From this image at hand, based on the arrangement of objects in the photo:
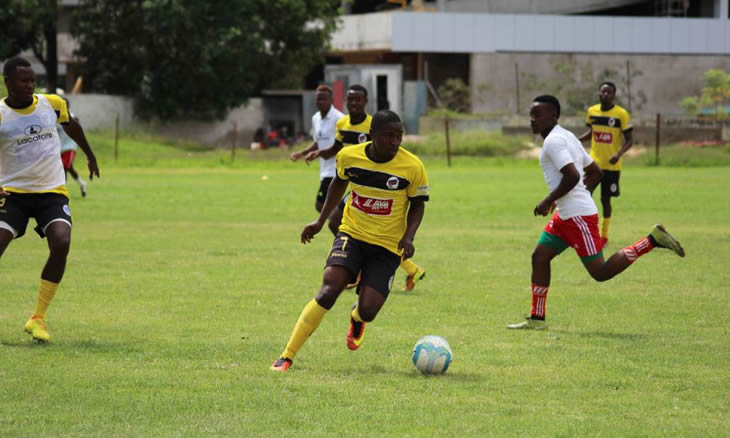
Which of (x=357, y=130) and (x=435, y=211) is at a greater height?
(x=357, y=130)

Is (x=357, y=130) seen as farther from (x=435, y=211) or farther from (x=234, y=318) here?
(x=435, y=211)

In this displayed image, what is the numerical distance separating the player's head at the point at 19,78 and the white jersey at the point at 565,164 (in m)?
4.42

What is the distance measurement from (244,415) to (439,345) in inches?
72.4

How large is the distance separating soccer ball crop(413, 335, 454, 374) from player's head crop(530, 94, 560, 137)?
106 inches

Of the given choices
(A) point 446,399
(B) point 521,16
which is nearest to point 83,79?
(B) point 521,16

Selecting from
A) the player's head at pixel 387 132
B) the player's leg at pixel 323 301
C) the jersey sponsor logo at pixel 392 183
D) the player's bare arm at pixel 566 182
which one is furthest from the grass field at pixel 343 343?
the player's head at pixel 387 132

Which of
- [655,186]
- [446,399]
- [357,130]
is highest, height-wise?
[357,130]

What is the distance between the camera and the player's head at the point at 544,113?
946 centimetres

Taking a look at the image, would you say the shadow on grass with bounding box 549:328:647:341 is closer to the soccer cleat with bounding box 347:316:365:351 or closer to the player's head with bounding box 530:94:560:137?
the player's head with bounding box 530:94:560:137

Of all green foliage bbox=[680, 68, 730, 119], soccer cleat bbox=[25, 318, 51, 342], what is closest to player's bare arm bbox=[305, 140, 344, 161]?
soccer cleat bbox=[25, 318, 51, 342]

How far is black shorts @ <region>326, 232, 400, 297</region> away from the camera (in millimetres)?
7910

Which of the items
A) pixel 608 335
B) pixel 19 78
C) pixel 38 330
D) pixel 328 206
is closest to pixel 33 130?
pixel 19 78

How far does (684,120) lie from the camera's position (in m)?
41.7

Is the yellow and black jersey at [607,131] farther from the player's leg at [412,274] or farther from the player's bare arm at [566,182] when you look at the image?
the player's bare arm at [566,182]
